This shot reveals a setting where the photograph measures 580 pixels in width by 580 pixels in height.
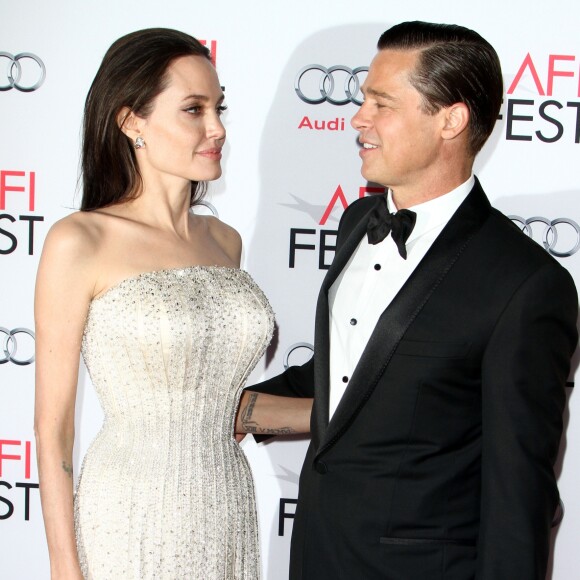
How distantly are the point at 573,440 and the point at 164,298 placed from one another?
1627 mm

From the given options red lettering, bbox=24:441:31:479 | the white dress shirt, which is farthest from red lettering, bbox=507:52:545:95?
red lettering, bbox=24:441:31:479

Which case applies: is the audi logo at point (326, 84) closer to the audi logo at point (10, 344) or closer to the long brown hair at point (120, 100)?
the long brown hair at point (120, 100)

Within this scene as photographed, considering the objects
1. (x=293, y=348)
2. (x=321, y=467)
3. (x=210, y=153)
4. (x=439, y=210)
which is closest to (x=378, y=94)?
(x=439, y=210)

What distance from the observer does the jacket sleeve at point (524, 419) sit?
173 centimetres

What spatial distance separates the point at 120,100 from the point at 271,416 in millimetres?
987

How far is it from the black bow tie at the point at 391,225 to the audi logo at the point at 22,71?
1.42 metres

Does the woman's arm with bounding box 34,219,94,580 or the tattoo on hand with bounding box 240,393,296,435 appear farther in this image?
the tattoo on hand with bounding box 240,393,296,435

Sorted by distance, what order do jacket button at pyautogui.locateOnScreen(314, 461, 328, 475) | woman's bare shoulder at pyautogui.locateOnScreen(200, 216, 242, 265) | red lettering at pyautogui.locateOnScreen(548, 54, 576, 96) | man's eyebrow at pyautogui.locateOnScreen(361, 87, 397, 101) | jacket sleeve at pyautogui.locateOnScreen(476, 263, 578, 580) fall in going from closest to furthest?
jacket sleeve at pyautogui.locateOnScreen(476, 263, 578, 580), jacket button at pyautogui.locateOnScreen(314, 461, 328, 475), man's eyebrow at pyautogui.locateOnScreen(361, 87, 397, 101), woman's bare shoulder at pyautogui.locateOnScreen(200, 216, 242, 265), red lettering at pyautogui.locateOnScreen(548, 54, 576, 96)

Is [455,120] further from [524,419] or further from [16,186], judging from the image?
[16,186]

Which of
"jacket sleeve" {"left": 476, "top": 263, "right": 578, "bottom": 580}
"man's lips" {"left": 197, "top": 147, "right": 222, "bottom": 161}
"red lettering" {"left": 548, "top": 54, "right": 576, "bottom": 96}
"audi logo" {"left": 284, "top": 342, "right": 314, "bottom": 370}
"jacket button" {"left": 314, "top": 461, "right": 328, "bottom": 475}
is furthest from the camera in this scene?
"audi logo" {"left": 284, "top": 342, "right": 314, "bottom": 370}

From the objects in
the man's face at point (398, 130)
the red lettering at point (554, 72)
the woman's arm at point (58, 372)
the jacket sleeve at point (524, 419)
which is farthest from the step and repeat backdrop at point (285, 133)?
the jacket sleeve at point (524, 419)

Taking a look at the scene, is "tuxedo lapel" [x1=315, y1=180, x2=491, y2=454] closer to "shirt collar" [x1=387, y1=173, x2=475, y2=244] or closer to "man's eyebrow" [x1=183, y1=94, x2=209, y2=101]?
"shirt collar" [x1=387, y1=173, x2=475, y2=244]

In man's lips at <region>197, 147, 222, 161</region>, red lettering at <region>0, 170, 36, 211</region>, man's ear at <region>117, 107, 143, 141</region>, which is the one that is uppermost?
man's ear at <region>117, 107, 143, 141</region>

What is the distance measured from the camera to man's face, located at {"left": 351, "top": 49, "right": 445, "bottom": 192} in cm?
205
